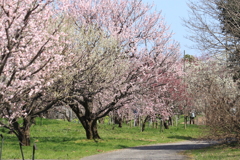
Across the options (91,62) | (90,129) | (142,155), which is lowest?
(142,155)

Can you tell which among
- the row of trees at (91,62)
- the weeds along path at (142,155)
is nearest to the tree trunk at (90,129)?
the row of trees at (91,62)

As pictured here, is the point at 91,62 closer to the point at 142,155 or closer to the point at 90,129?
the point at 142,155

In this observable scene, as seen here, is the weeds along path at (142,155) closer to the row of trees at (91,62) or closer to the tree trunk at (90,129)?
the row of trees at (91,62)

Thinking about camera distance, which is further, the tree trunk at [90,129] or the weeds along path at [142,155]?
the tree trunk at [90,129]

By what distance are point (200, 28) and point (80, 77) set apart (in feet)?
22.9

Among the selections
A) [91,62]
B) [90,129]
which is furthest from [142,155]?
[90,129]

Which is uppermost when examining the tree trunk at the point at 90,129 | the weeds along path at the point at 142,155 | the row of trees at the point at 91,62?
the row of trees at the point at 91,62

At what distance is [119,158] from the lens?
1778 cm

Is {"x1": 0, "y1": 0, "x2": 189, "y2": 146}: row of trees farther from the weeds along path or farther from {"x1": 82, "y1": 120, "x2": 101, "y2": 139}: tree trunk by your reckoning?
the weeds along path

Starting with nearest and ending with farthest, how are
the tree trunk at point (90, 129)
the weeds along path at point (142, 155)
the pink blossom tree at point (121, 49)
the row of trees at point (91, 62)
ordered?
the row of trees at point (91, 62) → the weeds along path at point (142, 155) → the pink blossom tree at point (121, 49) → the tree trunk at point (90, 129)

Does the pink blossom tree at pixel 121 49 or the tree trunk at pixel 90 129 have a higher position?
the pink blossom tree at pixel 121 49

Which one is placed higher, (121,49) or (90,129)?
(121,49)

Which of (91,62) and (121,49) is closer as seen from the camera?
(91,62)

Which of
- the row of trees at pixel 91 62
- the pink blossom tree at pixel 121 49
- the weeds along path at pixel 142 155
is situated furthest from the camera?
the pink blossom tree at pixel 121 49
